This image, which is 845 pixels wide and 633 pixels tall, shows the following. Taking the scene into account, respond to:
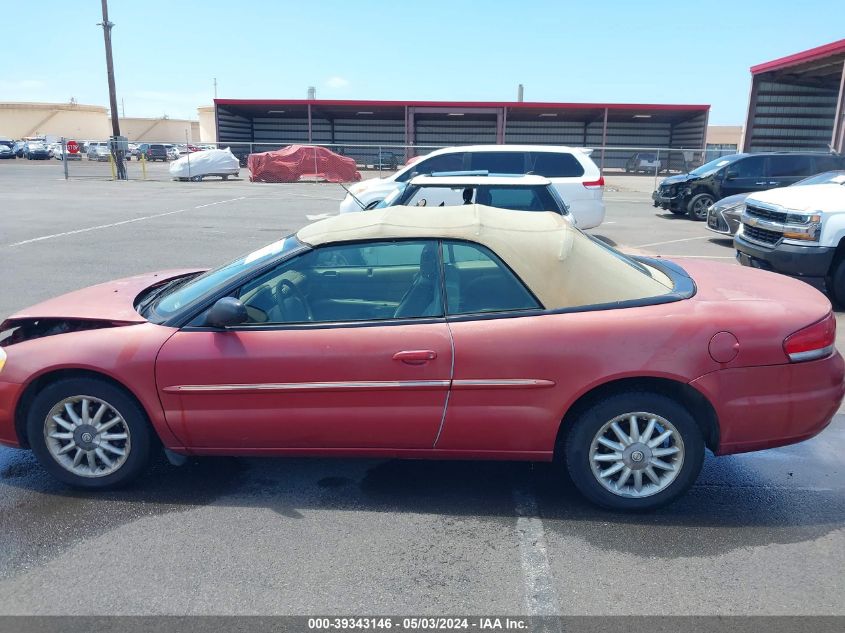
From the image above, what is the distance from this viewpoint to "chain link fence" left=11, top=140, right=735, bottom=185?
32.8 m

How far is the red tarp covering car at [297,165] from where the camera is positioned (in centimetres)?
3256

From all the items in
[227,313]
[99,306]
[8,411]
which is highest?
[227,313]

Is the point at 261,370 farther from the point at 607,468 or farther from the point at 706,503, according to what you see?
the point at 706,503

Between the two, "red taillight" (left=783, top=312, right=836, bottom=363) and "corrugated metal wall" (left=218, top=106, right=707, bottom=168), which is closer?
"red taillight" (left=783, top=312, right=836, bottom=363)

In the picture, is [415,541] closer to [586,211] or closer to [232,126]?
[586,211]

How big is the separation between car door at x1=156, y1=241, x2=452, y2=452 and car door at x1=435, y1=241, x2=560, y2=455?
0.08 metres

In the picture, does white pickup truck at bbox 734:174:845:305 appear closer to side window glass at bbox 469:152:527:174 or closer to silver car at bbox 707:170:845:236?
silver car at bbox 707:170:845:236

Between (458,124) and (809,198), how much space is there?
39.1m

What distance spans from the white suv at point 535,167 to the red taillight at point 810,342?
8.64m

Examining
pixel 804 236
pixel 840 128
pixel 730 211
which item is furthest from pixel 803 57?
pixel 804 236

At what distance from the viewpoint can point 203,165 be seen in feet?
105

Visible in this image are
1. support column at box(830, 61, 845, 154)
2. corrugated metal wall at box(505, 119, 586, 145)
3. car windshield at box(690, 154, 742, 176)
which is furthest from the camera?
corrugated metal wall at box(505, 119, 586, 145)

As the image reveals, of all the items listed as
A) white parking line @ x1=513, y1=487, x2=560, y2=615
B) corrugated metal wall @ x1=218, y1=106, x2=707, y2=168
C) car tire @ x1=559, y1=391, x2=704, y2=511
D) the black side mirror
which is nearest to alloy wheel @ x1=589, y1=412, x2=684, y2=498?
car tire @ x1=559, y1=391, x2=704, y2=511

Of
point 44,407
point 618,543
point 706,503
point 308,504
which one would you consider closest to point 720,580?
point 618,543
